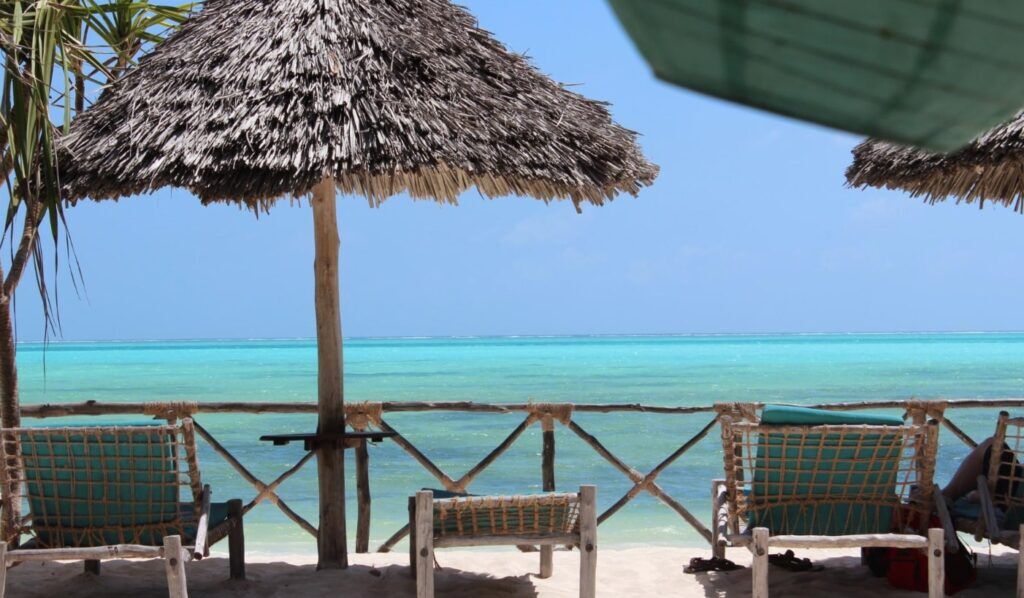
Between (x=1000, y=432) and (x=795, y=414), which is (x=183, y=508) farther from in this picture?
(x=1000, y=432)

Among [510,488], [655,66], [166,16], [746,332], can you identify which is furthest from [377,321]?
[655,66]

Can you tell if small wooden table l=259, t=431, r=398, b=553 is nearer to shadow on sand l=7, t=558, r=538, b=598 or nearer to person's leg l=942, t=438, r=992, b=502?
shadow on sand l=7, t=558, r=538, b=598

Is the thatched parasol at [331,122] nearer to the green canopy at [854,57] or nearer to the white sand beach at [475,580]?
the white sand beach at [475,580]

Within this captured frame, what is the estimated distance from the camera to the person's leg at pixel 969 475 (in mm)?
4375

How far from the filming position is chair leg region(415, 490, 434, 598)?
3717 mm

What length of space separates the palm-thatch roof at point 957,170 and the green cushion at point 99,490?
3.00 metres

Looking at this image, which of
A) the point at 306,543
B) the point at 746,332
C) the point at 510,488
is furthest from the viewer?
the point at 746,332

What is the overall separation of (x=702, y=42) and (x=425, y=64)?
4.20m

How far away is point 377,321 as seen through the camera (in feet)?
221

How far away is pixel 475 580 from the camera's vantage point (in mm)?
4789

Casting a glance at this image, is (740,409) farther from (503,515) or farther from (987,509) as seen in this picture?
(503,515)

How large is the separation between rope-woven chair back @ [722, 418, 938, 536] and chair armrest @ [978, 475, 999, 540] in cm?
22

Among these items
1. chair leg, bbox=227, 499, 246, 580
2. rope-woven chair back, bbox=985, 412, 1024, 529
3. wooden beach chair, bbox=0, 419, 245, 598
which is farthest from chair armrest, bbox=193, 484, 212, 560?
rope-woven chair back, bbox=985, 412, 1024, 529

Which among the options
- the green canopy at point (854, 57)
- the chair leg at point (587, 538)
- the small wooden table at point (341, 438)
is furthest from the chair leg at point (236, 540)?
the green canopy at point (854, 57)
